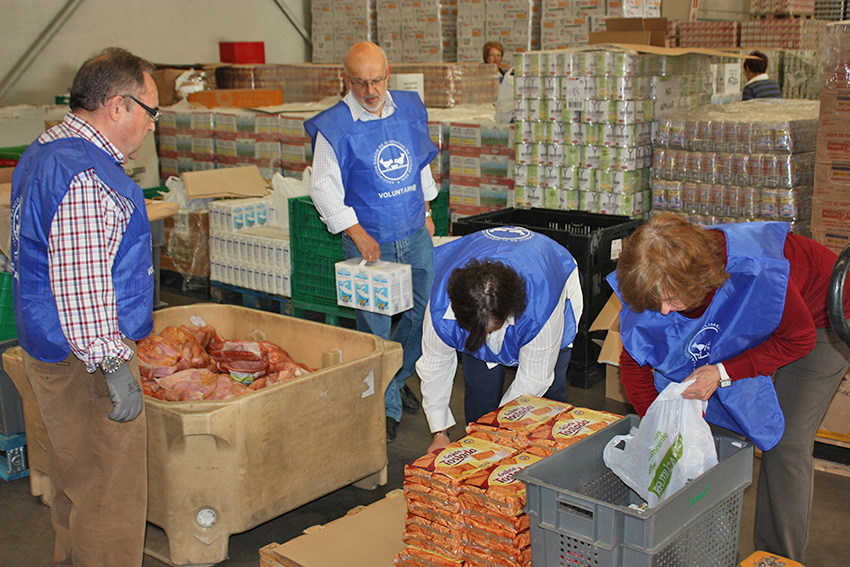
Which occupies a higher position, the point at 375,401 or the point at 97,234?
the point at 97,234

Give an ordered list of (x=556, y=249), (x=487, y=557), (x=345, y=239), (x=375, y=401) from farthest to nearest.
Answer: (x=345, y=239), (x=375, y=401), (x=556, y=249), (x=487, y=557)

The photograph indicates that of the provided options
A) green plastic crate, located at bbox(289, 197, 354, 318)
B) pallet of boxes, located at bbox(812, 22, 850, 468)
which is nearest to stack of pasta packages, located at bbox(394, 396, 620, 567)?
pallet of boxes, located at bbox(812, 22, 850, 468)

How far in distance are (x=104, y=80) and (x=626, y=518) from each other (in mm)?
2057

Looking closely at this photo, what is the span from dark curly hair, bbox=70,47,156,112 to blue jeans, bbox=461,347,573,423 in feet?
5.65

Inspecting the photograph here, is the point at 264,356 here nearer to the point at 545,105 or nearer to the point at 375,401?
the point at 375,401

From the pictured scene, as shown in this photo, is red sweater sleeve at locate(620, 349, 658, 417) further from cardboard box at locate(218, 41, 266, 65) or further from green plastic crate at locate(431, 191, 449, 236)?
cardboard box at locate(218, 41, 266, 65)

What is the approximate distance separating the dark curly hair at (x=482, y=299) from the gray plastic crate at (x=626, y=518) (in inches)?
20.9

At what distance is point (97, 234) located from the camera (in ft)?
8.52

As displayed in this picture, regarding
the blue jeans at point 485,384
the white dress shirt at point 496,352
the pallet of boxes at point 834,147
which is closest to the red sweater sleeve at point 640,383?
the white dress shirt at point 496,352

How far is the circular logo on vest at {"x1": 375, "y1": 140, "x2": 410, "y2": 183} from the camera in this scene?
179 inches

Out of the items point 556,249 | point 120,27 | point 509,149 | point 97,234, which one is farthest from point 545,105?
point 120,27

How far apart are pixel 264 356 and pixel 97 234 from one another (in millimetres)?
1738

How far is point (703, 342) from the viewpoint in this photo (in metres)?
2.67

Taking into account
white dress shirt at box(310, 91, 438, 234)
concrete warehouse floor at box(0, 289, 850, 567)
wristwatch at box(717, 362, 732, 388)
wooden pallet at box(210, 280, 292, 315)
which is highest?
white dress shirt at box(310, 91, 438, 234)
